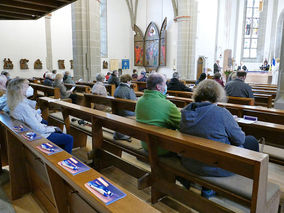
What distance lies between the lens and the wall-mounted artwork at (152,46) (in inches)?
623

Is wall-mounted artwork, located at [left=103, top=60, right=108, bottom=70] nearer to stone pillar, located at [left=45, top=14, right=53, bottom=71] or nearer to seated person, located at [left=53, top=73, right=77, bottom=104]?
stone pillar, located at [left=45, top=14, right=53, bottom=71]

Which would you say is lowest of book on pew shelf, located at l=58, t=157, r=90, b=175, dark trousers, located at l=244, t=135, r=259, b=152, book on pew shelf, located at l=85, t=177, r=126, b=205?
dark trousers, located at l=244, t=135, r=259, b=152

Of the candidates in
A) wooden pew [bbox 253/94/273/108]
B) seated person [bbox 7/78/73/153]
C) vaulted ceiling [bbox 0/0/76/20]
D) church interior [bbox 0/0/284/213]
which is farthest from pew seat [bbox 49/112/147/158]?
wooden pew [bbox 253/94/273/108]

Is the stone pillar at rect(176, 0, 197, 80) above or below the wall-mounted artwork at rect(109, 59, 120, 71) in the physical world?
above

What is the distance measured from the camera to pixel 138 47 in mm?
17359

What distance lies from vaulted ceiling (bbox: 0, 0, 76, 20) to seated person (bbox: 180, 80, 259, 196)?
2920mm

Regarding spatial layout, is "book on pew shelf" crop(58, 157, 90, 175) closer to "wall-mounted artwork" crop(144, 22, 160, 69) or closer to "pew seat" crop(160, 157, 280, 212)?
"pew seat" crop(160, 157, 280, 212)

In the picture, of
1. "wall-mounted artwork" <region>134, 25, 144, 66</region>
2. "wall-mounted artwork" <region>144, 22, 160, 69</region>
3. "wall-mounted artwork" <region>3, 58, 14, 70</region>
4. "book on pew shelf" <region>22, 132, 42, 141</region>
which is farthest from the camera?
"wall-mounted artwork" <region>134, 25, 144, 66</region>

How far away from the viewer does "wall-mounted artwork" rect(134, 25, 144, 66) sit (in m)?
17.1

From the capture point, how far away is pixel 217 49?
16.4 meters

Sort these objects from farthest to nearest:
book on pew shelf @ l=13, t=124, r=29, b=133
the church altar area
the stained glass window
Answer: the stained glass window → the church altar area → book on pew shelf @ l=13, t=124, r=29, b=133

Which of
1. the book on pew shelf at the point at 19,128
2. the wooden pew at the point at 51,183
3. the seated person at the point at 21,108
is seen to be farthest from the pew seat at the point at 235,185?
the seated person at the point at 21,108

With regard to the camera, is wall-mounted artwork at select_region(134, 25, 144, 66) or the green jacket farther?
wall-mounted artwork at select_region(134, 25, 144, 66)

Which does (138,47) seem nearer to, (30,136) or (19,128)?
(19,128)
